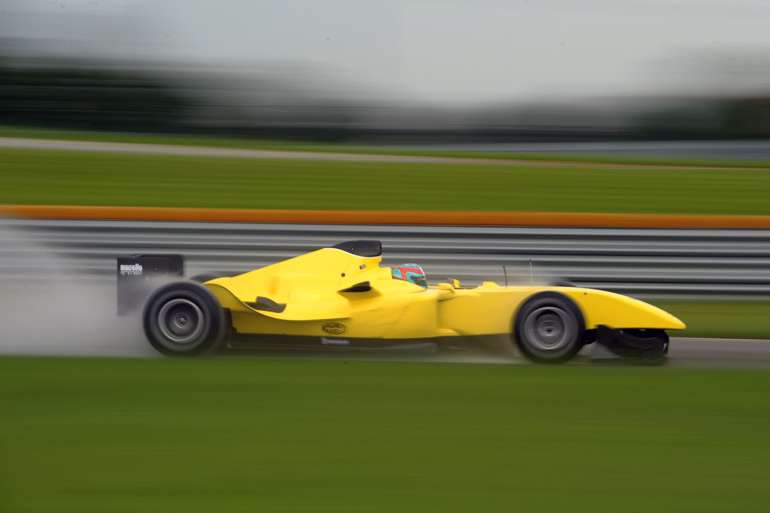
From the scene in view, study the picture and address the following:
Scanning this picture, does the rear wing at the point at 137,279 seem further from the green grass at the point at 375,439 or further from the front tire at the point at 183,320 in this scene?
the green grass at the point at 375,439

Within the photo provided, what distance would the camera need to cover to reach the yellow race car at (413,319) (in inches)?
195

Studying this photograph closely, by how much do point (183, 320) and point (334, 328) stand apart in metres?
0.95

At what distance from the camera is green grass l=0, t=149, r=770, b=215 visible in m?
9.34

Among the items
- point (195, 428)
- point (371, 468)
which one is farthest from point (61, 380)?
point (371, 468)

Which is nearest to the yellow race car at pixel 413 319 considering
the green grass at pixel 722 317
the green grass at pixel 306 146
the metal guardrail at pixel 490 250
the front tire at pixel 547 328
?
the front tire at pixel 547 328

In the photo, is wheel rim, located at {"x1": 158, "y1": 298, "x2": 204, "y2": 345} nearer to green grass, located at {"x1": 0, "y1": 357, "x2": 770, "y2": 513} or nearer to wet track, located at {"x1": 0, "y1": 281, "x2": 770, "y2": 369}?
wet track, located at {"x1": 0, "y1": 281, "x2": 770, "y2": 369}

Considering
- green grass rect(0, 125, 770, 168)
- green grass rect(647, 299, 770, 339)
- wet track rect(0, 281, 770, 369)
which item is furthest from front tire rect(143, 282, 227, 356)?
green grass rect(0, 125, 770, 168)

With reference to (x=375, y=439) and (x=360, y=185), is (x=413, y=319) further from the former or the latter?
(x=360, y=185)

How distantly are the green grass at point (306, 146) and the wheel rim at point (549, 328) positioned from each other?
6.48m

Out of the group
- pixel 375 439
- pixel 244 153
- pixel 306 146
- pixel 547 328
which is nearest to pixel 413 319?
pixel 547 328

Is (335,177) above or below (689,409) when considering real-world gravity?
above

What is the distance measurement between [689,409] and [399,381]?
1471 millimetres

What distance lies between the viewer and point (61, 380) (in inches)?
169

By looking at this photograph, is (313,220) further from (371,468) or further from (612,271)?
(371,468)
